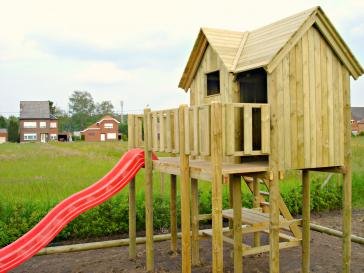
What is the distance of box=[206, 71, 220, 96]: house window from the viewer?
671 cm

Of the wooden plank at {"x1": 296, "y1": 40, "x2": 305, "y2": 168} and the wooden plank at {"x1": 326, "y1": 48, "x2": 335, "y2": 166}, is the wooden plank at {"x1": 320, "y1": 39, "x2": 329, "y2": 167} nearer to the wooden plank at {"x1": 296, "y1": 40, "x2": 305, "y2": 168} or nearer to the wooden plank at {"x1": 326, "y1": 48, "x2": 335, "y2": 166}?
the wooden plank at {"x1": 326, "y1": 48, "x2": 335, "y2": 166}

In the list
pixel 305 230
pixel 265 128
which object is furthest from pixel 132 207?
pixel 265 128

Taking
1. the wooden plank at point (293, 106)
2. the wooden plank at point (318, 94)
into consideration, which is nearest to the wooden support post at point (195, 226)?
the wooden plank at point (293, 106)

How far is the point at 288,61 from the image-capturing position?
548 cm

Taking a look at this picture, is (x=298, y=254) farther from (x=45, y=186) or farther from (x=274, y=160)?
(x=45, y=186)

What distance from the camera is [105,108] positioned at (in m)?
94.2

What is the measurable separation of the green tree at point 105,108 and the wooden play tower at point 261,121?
87.6 meters

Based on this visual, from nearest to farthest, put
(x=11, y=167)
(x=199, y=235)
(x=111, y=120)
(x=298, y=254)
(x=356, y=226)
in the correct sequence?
(x=199, y=235) < (x=298, y=254) < (x=356, y=226) < (x=11, y=167) < (x=111, y=120)

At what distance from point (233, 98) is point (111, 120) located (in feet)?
219

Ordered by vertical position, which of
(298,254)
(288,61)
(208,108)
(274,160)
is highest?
(288,61)

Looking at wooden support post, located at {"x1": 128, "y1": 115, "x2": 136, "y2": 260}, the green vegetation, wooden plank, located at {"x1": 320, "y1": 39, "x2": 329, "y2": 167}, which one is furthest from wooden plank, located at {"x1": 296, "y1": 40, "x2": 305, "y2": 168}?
the green vegetation

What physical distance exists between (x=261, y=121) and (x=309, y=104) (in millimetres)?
1013

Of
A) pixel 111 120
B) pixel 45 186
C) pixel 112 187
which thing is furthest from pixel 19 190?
pixel 111 120

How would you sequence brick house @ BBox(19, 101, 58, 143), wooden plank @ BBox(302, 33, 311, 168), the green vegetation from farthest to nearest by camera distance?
brick house @ BBox(19, 101, 58, 143) < the green vegetation < wooden plank @ BBox(302, 33, 311, 168)
